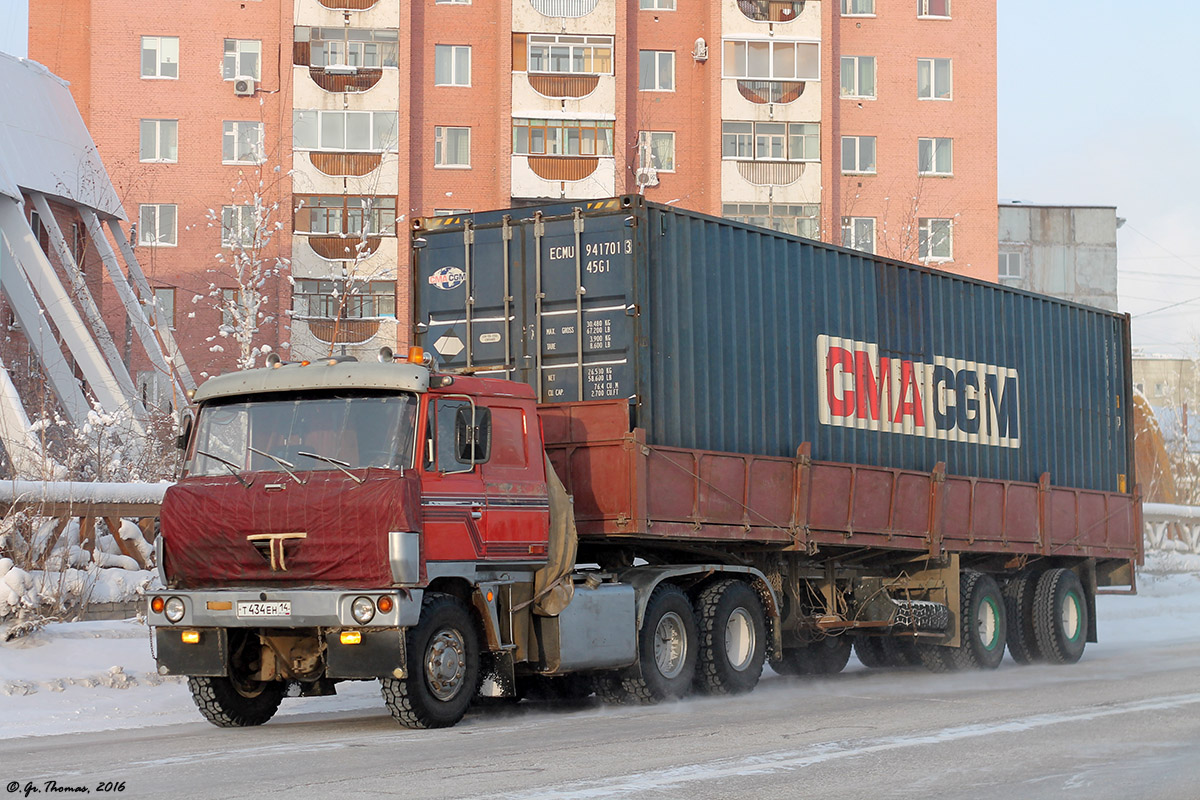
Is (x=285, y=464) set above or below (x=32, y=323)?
below

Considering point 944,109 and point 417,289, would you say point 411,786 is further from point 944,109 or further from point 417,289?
point 944,109

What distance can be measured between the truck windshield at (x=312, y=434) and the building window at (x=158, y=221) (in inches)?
1470

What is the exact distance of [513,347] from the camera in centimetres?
1416

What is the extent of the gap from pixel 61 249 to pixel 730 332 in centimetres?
2263

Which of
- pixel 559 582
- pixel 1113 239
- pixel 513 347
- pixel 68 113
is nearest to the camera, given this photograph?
pixel 559 582

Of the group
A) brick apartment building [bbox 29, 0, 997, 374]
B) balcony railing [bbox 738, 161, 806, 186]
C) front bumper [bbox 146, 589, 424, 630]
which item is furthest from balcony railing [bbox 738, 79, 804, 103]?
front bumper [bbox 146, 589, 424, 630]

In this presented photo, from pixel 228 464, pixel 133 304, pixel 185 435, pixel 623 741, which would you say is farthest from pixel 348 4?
pixel 623 741

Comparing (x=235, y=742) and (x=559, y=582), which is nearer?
(x=235, y=742)

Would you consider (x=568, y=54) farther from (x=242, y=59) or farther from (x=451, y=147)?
(x=242, y=59)

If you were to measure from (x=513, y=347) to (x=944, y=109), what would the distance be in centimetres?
4051

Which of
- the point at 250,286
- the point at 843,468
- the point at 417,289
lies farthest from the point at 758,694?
the point at 250,286

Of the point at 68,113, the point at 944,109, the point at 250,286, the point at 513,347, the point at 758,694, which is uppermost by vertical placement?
the point at 944,109

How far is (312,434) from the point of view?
11.4m

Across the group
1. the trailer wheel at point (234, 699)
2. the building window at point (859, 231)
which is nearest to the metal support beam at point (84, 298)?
the trailer wheel at point (234, 699)
